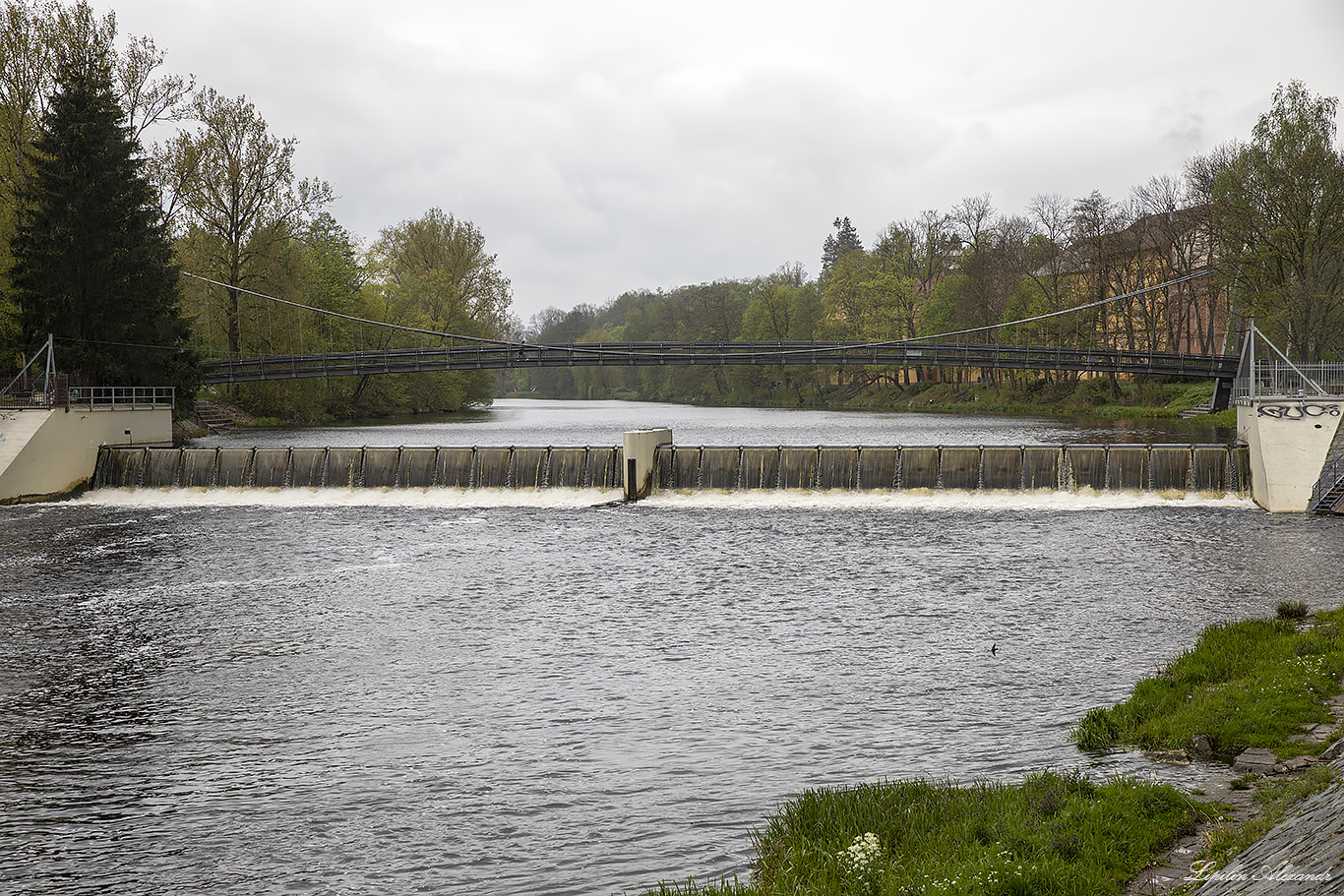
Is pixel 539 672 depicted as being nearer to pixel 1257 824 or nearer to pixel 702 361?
pixel 1257 824

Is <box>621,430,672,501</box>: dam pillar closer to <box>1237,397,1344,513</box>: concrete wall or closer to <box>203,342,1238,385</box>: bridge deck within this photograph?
<box>1237,397,1344,513</box>: concrete wall

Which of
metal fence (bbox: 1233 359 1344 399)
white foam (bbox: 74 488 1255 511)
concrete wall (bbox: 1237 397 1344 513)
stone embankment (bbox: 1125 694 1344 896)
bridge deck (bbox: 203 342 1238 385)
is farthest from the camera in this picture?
bridge deck (bbox: 203 342 1238 385)

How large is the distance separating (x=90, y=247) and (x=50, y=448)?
9.38m

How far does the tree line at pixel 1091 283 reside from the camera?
139 feet

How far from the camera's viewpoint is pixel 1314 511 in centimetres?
2300

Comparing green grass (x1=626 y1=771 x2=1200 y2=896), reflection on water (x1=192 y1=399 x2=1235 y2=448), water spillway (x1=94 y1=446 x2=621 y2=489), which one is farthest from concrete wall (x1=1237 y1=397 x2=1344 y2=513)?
green grass (x1=626 y1=771 x2=1200 y2=896)

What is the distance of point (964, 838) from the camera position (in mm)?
6441

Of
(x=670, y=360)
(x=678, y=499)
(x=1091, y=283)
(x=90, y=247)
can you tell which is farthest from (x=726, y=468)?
(x=1091, y=283)

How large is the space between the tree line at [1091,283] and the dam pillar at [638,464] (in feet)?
96.5

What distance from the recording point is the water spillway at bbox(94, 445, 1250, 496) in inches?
1019

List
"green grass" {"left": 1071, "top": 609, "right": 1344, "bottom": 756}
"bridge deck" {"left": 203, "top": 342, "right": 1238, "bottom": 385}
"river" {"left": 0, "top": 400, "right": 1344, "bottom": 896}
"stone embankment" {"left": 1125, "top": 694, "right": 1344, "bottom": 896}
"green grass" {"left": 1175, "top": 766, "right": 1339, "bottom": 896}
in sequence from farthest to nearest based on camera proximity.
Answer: "bridge deck" {"left": 203, "top": 342, "right": 1238, "bottom": 385}, "green grass" {"left": 1071, "top": 609, "right": 1344, "bottom": 756}, "river" {"left": 0, "top": 400, "right": 1344, "bottom": 896}, "green grass" {"left": 1175, "top": 766, "right": 1339, "bottom": 896}, "stone embankment" {"left": 1125, "top": 694, "right": 1344, "bottom": 896}

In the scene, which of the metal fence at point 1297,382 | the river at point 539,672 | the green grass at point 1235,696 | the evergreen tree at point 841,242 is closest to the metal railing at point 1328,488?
the river at point 539,672

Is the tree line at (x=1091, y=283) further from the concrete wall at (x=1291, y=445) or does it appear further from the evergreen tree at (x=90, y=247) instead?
the evergreen tree at (x=90, y=247)

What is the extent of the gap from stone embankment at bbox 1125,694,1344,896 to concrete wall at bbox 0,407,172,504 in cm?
2909
